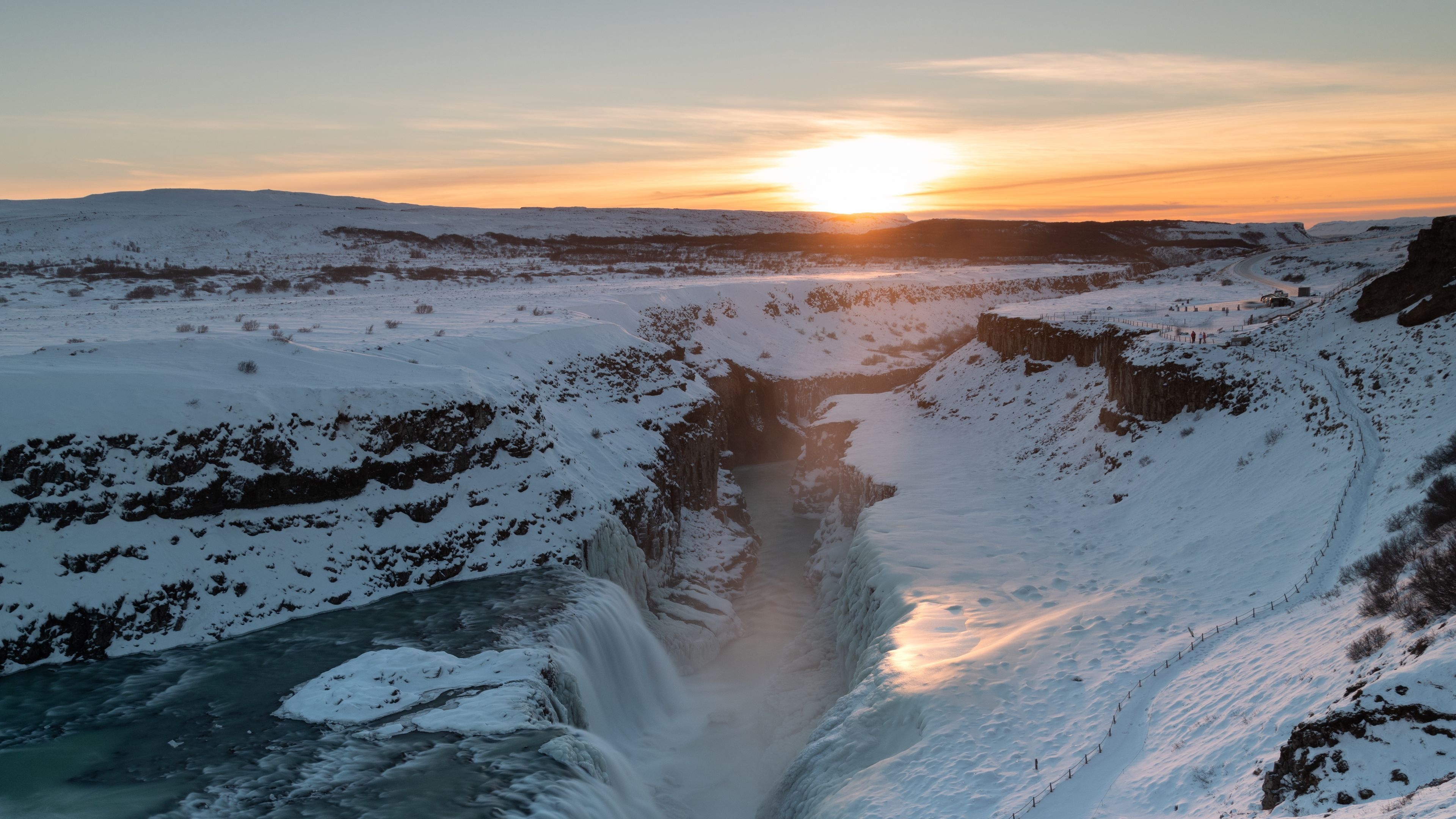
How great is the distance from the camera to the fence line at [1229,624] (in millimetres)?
13844

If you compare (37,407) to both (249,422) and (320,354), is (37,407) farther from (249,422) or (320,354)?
(320,354)

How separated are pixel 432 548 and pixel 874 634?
13.1m

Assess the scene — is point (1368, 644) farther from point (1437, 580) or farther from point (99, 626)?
point (99, 626)

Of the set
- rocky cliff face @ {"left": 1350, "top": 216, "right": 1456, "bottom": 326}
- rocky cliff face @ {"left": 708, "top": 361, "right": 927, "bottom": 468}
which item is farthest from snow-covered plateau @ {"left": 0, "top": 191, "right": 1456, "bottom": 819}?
rocky cliff face @ {"left": 708, "top": 361, "right": 927, "bottom": 468}

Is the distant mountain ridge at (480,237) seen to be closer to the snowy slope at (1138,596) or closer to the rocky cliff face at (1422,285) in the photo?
the snowy slope at (1138,596)

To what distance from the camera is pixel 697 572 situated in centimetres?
3275

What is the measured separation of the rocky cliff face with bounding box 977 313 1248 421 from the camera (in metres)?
31.7

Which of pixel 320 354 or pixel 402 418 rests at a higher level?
pixel 320 354

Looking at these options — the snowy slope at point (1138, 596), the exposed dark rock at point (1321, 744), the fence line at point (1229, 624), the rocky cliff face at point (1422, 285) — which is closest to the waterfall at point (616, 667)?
the snowy slope at point (1138, 596)

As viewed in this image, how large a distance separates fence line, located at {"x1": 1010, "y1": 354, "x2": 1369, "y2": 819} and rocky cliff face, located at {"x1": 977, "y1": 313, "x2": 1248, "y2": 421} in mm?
5978

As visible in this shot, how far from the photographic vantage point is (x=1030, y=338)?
47875 millimetres

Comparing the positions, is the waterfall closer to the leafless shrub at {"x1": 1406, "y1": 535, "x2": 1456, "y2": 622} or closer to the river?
the river

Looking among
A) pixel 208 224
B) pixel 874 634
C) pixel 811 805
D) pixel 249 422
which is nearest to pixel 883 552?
pixel 874 634

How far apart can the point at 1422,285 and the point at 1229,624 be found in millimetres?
20596
